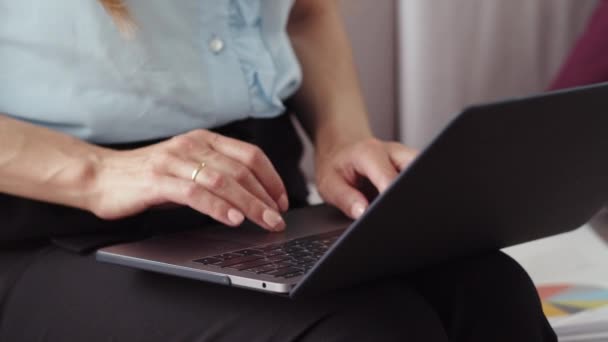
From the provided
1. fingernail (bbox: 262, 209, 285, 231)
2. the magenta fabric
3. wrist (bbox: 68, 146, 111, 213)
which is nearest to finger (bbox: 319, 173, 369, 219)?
fingernail (bbox: 262, 209, 285, 231)

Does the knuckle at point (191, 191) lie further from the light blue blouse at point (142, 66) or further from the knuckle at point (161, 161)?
the light blue blouse at point (142, 66)

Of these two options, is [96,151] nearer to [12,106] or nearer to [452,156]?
[12,106]

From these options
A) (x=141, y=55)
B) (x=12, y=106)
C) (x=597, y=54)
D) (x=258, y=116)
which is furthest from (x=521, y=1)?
(x=12, y=106)

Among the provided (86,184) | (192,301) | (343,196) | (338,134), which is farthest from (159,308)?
(338,134)

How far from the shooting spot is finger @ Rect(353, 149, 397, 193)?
77 cm

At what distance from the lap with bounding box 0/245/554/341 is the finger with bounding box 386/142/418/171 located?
136 millimetres

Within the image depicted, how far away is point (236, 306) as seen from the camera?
23.6 inches

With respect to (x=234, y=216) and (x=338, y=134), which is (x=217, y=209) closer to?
(x=234, y=216)

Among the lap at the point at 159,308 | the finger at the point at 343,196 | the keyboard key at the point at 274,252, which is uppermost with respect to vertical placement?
the keyboard key at the point at 274,252

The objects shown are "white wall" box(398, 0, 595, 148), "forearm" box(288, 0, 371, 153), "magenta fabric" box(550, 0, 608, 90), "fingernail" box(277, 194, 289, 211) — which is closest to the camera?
"fingernail" box(277, 194, 289, 211)

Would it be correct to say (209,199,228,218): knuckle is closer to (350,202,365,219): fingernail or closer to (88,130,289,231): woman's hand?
(88,130,289,231): woman's hand

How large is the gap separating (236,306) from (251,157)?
0.14 metres

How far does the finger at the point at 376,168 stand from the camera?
771 millimetres

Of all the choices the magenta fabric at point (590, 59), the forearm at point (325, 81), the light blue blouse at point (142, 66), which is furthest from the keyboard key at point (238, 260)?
the magenta fabric at point (590, 59)
